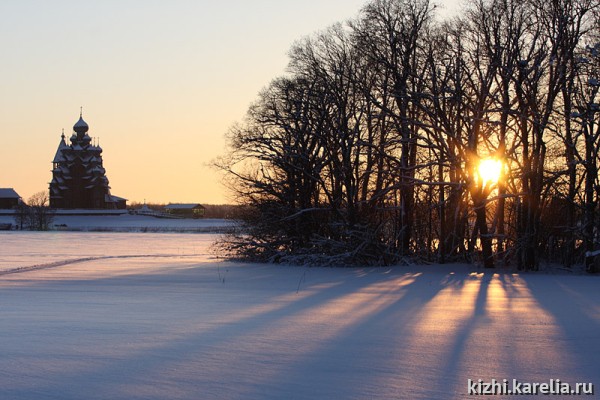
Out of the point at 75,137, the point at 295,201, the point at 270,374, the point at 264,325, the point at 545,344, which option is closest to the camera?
the point at 270,374

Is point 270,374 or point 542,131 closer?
point 270,374

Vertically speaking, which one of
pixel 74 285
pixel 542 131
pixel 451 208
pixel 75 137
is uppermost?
pixel 75 137

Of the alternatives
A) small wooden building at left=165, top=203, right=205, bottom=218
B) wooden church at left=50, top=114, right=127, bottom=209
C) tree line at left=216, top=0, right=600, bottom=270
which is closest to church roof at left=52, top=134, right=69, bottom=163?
wooden church at left=50, top=114, right=127, bottom=209

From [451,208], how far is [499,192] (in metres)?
2.38

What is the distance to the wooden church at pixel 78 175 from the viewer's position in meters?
118

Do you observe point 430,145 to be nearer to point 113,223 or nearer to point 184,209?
point 113,223

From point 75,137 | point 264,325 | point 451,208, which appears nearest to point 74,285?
point 264,325

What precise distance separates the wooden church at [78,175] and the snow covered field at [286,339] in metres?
103

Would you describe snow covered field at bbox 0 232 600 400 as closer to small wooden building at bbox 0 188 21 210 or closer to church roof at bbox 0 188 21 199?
→ small wooden building at bbox 0 188 21 210

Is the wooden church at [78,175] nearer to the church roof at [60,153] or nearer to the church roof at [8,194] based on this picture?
the church roof at [60,153]

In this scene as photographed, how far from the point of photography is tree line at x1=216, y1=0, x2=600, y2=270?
79.7 ft

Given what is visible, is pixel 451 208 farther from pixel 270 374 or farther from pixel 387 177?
pixel 270 374

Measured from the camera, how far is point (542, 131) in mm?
24797

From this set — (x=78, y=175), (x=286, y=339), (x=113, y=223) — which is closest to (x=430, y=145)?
(x=286, y=339)
